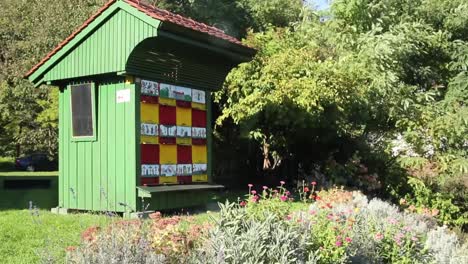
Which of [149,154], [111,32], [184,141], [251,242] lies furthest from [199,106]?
[251,242]

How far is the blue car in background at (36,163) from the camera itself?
34.9 meters

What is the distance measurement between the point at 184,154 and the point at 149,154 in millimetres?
960

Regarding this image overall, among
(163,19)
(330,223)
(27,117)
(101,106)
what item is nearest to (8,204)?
(101,106)

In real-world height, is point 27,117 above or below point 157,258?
above

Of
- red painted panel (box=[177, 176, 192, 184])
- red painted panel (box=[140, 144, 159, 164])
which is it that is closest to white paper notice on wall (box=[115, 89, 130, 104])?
red painted panel (box=[140, 144, 159, 164])

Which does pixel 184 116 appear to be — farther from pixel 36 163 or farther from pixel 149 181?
pixel 36 163

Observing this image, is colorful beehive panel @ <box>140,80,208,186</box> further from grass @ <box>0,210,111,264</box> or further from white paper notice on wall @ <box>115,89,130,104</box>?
grass @ <box>0,210,111,264</box>

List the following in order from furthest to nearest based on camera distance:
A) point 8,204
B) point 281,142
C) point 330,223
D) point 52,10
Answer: point 52,10 < point 281,142 < point 8,204 < point 330,223

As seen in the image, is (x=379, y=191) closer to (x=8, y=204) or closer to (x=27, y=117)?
(x=8, y=204)

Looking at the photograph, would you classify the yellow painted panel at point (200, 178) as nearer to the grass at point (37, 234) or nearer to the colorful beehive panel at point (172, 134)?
the colorful beehive panel at point (172, 134)

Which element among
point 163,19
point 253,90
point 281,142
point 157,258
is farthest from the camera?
point 281,142

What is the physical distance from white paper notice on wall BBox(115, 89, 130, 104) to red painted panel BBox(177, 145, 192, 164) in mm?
1392

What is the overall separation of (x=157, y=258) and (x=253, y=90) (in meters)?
8.86

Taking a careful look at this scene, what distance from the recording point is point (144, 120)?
8875 millimetres
